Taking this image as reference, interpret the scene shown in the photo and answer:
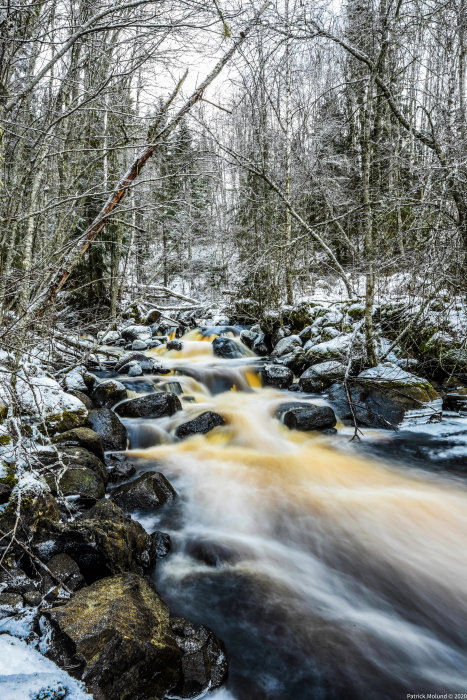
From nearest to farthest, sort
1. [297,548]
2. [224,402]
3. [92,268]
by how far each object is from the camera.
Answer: [297,548], [224,402], [92,268]

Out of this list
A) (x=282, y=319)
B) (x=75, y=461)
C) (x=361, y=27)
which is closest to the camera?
(x=75, y=461)

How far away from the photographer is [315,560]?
3533 mm

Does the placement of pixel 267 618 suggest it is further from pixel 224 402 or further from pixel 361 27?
pixel 361 27

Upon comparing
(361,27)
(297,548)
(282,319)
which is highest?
(361,27)

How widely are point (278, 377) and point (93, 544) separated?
6.54 meters

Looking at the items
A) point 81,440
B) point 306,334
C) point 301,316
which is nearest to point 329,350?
point 306,334

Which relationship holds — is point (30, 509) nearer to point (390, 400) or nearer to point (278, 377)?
point (390, 400)

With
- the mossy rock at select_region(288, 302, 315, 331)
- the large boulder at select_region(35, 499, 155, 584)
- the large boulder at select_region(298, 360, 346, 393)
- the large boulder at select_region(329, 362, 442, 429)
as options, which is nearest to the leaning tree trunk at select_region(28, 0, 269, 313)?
the large boulder at select_region(35, 499, 155, 584)

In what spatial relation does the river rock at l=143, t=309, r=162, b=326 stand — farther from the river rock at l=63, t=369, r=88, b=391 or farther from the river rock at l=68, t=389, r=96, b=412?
the river rock at l=68, t=389, r=96, b=412

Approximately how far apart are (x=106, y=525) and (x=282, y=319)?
9134 mm

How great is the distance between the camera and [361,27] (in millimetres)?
5113

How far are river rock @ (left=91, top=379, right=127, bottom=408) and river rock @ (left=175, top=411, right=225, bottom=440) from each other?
63.0 inches

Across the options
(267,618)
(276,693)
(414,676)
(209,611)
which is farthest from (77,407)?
(414,676)

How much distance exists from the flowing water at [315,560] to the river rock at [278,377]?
245cm
